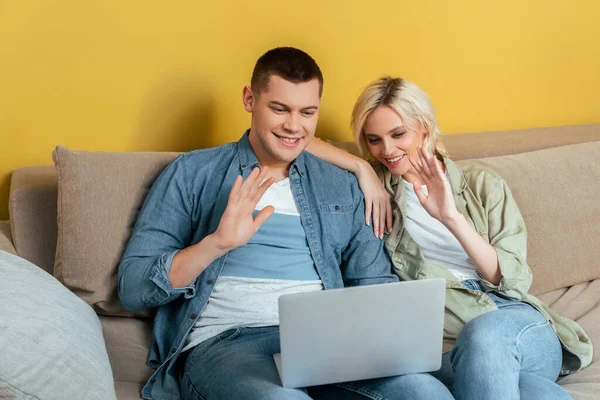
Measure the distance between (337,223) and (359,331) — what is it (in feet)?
1.78

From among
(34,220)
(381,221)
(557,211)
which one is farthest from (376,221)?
(34,220)

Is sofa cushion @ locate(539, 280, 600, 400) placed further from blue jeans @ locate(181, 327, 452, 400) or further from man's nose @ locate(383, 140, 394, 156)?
man's nose @ locate(383, 140, 394, 156)

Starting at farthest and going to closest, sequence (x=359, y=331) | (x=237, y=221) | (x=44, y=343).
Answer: (x=237, y=221) → (x=359, y=331) → (x=44, y=343)

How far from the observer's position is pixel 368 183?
80.4 inches

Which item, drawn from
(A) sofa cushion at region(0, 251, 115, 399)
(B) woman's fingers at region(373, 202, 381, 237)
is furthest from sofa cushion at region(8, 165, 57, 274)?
(B) woman's fingers at region(373, 202, 381, 237)

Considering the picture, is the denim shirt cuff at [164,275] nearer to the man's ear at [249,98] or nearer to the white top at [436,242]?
the man's ear at [249,98]

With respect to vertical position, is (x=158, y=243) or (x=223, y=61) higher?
(x=223, y=61)

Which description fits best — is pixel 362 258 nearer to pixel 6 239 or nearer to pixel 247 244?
pixel 247 244

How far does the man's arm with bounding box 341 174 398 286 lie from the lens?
6.46ft

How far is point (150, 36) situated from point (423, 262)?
0.99 metres

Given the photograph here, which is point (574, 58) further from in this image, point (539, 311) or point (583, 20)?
point (539, 311)

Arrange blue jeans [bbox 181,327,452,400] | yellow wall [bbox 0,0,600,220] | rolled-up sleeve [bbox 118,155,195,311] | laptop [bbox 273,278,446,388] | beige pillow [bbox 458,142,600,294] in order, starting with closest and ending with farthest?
laptop [bbox 273,278,446,388] < blue jeans [bbox 181,327,452,400] < rolled-up sleeve [bbox 118,155,195,311] < yellow wall [bbox 0,0,600,220] < beige pillow [bbox 458,142,600,294]

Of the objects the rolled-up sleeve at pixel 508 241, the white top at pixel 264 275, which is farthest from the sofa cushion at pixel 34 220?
the rolled-up sleeve at pixel 508 241

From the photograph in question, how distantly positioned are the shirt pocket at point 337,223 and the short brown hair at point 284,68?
0.32 meters
